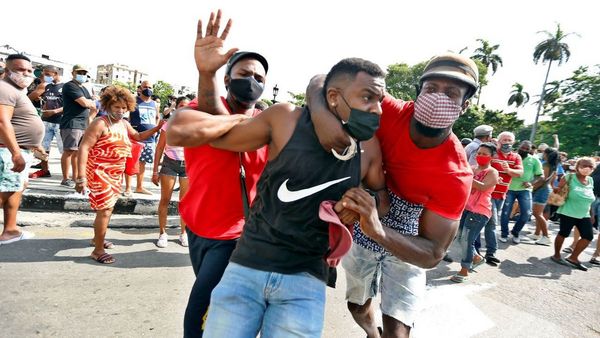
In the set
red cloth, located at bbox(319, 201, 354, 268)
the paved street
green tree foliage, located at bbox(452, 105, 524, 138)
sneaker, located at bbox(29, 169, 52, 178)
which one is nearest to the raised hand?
red cloth, located at bbox(319, 201, 354, 268)

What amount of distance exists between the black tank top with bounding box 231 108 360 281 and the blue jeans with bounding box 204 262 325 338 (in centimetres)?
5

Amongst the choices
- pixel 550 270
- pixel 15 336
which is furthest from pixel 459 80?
pixel 550 270

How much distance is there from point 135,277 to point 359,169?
2.93 m

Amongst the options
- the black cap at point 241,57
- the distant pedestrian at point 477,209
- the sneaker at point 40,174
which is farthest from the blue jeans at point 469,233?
the sneaker at point 40,174

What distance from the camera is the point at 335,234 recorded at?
5.15ft

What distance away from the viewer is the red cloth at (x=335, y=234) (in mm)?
1489

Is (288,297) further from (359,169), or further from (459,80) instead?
(459,80)

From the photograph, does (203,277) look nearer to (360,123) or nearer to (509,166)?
(360,123)

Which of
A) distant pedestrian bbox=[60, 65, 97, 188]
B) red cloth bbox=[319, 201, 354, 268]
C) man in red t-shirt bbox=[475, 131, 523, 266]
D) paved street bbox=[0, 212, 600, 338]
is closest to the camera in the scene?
red cloth bbox=[319, 201, 354, 268]

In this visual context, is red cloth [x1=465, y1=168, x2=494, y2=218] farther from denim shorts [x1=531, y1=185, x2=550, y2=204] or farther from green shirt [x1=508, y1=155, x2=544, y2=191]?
denim shorts [x1=531, y1=185, x2=550, y2=204]

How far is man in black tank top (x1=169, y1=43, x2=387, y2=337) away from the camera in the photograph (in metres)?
1.53

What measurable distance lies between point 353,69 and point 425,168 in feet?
2.57

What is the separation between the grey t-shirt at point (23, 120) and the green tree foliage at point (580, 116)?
33.5m

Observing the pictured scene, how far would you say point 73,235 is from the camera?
450 centimetres
